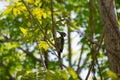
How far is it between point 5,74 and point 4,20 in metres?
1.73

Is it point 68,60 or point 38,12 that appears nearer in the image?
point 38,12

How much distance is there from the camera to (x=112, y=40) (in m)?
3.12

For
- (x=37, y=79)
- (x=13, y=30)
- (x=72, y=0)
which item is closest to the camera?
(x=37, y=79)

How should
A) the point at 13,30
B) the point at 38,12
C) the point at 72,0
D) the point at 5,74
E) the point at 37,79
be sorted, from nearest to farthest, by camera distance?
the point at 37,79 < the point at 38,12 < the point at 13,30 < the point at 72,0 < the point at 5,74

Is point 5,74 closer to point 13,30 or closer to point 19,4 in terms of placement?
point 13,30

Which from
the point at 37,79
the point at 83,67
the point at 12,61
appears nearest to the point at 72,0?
the point at 83,67

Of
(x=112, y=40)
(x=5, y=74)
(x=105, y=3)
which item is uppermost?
(x=105, y=3)

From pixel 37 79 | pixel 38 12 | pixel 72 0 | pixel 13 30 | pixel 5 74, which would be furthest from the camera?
pixel 5 74

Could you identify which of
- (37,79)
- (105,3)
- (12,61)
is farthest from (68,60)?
(37,79)

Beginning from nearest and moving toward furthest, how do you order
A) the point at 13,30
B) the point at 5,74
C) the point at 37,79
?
the point at 37,79 → the point at 13,30 → the point at 5,74

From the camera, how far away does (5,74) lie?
808 centimetres

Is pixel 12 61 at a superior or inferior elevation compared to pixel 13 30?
inferior

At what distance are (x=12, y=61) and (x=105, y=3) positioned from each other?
16.3 feet

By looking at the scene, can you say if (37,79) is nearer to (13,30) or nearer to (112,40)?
(112,40)
